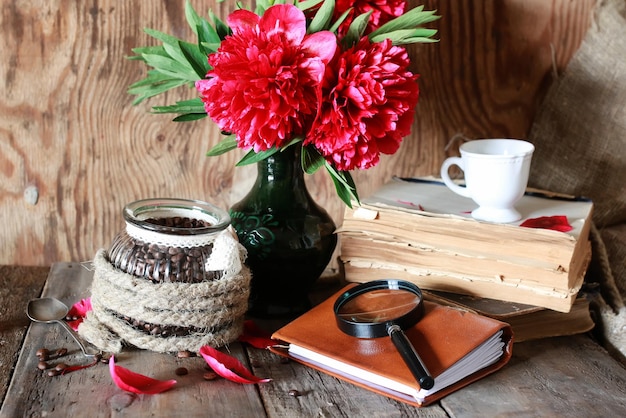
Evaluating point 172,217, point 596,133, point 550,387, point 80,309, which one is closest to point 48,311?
point 80,309

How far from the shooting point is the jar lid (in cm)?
86

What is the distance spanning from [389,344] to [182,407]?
0.80ft

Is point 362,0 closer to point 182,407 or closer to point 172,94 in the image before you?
point 172,94

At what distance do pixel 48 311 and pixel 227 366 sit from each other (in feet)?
0.95

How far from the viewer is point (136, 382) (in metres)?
0.82

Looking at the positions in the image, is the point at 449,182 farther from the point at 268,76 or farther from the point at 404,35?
the point at 268,76

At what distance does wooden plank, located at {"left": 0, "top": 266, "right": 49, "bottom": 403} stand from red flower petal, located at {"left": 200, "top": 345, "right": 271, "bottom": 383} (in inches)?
8.9

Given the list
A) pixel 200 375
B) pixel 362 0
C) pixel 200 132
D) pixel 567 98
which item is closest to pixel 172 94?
pixel 200 132

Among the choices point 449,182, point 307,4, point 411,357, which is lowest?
point 411,357

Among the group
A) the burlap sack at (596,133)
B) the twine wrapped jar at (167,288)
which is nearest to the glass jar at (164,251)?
the twine wrapped jar at (167,288)

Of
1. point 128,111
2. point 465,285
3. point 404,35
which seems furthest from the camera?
point 128,111

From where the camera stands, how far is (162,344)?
868 mm

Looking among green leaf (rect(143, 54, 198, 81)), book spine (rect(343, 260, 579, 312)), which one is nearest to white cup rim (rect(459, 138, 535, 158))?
book spine (rect(343, 260, 579, 312))

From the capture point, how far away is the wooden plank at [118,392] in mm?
772
